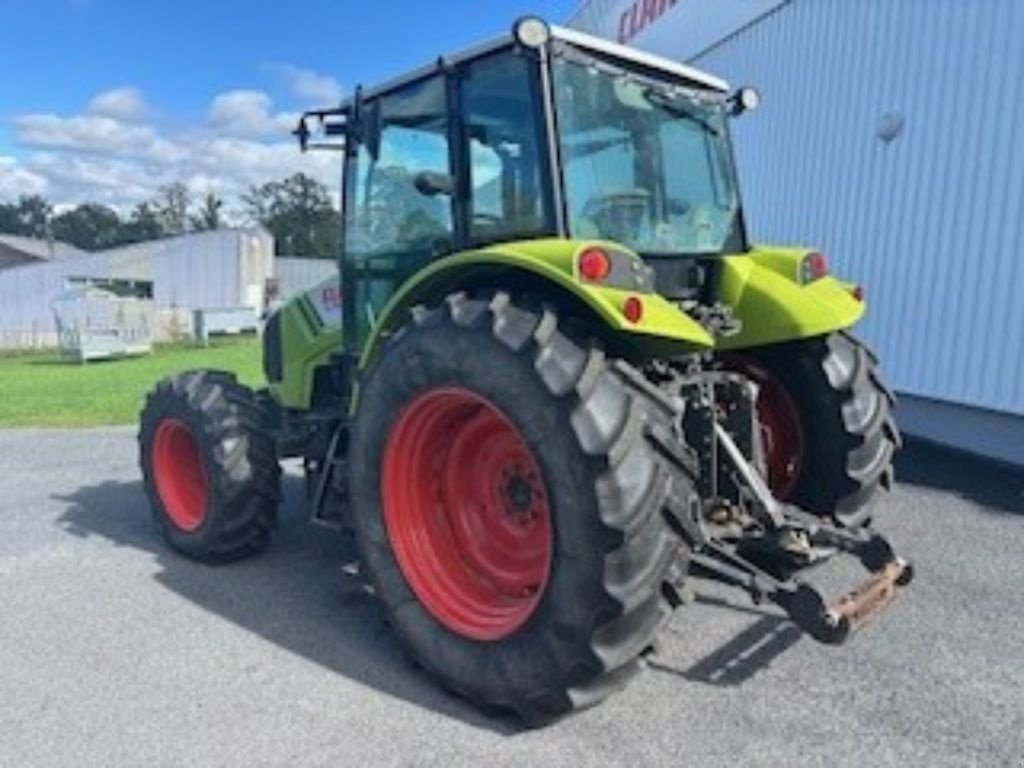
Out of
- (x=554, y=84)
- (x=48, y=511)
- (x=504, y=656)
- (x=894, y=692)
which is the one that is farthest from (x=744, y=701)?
(x=48, y=511)

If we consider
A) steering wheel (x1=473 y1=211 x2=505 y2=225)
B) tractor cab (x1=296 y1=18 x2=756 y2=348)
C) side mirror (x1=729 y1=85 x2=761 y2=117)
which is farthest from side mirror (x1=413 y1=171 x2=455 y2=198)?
side mirror (x1=729 y1=85 x2=761 y2=117)

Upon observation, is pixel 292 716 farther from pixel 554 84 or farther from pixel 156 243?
pixel 156 243

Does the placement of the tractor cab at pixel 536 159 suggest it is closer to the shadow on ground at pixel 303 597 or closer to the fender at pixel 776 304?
the fender at pixel 776 304

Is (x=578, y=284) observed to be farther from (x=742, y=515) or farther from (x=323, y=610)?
(x=323, y=610)

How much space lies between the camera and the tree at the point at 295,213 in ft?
275

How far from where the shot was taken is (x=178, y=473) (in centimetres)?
558

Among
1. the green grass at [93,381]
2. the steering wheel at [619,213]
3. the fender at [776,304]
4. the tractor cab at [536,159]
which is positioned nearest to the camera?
the tractor cab at [536,159]

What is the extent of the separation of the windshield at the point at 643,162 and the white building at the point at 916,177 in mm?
4270

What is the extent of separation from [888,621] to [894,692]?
2.51 feet

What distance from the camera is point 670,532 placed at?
3209 mm

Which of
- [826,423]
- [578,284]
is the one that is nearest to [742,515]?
[826,423]

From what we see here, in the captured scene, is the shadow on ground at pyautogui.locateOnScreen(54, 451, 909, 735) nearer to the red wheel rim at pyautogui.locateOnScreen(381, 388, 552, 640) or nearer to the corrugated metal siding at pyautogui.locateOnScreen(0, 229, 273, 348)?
the red wheel rim at pyautogui.locateOnScreen(381, 388, 552, 640)

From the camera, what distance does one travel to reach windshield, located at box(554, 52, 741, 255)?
12.8 ft

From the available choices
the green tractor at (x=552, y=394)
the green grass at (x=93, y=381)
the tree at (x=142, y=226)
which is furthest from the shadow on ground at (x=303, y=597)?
the tree at (x=142, y=226)
